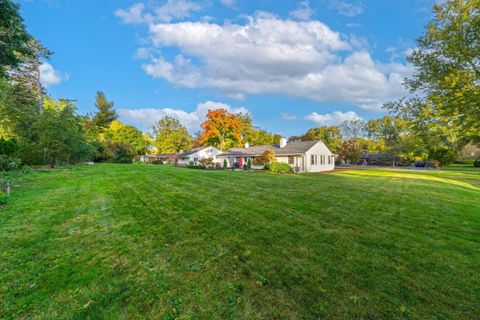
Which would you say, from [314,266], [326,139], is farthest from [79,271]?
[326,139]

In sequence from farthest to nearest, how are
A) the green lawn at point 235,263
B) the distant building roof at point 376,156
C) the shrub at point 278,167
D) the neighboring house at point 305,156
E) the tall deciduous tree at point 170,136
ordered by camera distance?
1. the tall deciduous tree at point 170,136
2. the distant building roof at point 376,156
3. the neighboring house at point 305,156
4. the shrub at point 278,167
5. the green lawn at point 235,263

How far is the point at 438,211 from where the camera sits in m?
6.43

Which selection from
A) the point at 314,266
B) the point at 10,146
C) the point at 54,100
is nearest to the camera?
the point at 314,266

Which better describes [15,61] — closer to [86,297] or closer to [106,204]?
[106,204]

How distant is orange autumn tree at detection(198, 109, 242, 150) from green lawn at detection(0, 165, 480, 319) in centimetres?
3671

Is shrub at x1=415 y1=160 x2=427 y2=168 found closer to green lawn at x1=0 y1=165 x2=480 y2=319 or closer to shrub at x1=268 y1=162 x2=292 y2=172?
shrub at x1=268 y1=162 x2=292 y2=172

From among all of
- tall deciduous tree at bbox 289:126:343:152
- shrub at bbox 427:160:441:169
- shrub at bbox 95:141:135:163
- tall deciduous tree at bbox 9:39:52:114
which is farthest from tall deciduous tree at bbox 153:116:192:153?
shrub at bbox 427:160:441:169

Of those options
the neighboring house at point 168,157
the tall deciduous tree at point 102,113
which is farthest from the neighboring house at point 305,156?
the tall deciduous tree at point 102,113

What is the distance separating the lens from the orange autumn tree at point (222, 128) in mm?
41406

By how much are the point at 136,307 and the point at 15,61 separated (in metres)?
15.3

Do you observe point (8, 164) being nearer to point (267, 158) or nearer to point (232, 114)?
point (267, 158)

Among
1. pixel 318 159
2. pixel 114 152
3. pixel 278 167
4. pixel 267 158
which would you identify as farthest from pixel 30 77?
pixel 318 159

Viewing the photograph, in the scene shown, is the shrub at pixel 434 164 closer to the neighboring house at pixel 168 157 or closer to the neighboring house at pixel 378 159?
the neighboring house at pixel 378 159

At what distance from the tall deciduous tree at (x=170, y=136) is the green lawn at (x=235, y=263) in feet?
165
